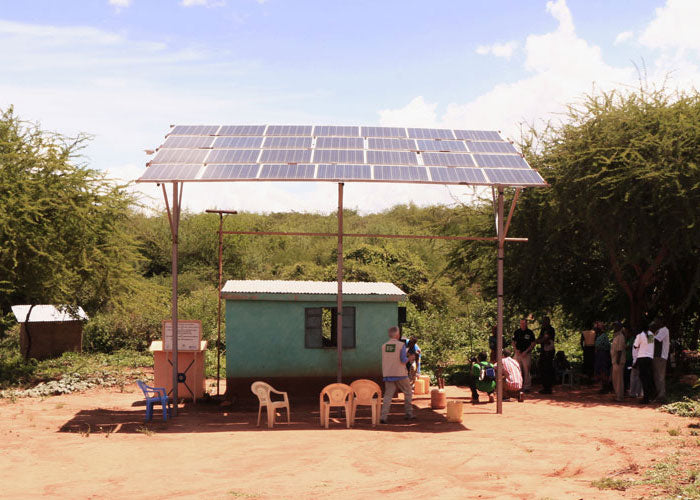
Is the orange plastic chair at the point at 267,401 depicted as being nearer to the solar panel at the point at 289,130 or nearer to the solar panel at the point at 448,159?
the solar panel at the point at 448,159

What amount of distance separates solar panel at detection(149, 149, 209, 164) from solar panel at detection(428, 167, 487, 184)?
428cm

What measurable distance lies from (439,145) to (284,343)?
5160mm

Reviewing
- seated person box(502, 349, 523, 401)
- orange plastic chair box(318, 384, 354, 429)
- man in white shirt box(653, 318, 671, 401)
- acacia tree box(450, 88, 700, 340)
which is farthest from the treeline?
orange plastic chair box(318, 384, 354, 429)

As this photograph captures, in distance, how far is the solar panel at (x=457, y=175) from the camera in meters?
13.4

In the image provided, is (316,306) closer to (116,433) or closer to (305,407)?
(305,407)

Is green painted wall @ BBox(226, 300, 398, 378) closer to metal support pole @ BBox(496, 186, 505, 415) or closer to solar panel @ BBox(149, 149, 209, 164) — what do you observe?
metal support pole @ BBox(496, 186, 505, 415)

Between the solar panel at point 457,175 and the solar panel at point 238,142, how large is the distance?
359 cm

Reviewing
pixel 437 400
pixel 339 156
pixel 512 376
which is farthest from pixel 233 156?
pixel 512 376

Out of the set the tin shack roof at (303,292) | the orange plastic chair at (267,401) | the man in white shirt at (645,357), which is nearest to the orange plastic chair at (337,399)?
the orange plastic chair at (267,401)

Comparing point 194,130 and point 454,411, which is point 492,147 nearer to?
point 454,411

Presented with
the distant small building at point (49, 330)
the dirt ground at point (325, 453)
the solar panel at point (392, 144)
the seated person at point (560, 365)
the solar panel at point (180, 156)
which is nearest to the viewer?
the dirt ground at point (325, 453)

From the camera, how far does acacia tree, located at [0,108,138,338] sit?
18609 millimetres

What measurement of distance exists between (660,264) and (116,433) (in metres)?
12.3

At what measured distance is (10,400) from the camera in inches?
633
